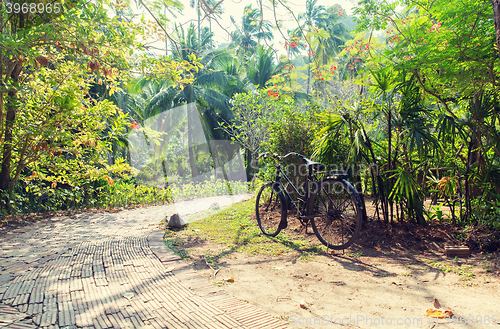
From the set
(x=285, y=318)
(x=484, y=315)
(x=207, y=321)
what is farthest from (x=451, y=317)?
(x=207, y=321)

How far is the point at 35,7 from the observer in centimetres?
380

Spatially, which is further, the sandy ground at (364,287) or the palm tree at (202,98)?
the palm tree at (202,98)

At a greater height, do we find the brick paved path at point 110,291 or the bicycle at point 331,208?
the bicycle at point 331,208

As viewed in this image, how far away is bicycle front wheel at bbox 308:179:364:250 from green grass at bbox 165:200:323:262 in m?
0.20

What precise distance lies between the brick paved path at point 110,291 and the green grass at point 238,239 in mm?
465

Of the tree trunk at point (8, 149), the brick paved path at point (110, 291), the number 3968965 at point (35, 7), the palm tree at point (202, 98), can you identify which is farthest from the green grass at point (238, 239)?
the palm tree at point (202, 98)

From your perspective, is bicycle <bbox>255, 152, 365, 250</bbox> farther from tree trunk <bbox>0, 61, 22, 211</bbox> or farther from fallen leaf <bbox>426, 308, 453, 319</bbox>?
tree trunk <bbox>0, 61, 22, 211</bbox>

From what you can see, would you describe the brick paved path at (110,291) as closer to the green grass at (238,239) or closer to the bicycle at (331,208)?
the green grass at (238,239)

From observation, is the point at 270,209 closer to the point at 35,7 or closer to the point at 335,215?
the point at 335,215

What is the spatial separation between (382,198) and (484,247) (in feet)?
3.43

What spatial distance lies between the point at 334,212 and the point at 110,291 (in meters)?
2.39

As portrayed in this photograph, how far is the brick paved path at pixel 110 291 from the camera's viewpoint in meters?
1.68

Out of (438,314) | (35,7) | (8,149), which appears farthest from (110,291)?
(8,149)

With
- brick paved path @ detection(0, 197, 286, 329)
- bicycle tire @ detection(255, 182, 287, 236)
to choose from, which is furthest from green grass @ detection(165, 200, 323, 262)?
brick paved path @ detection(0, 197, 286, 329)
